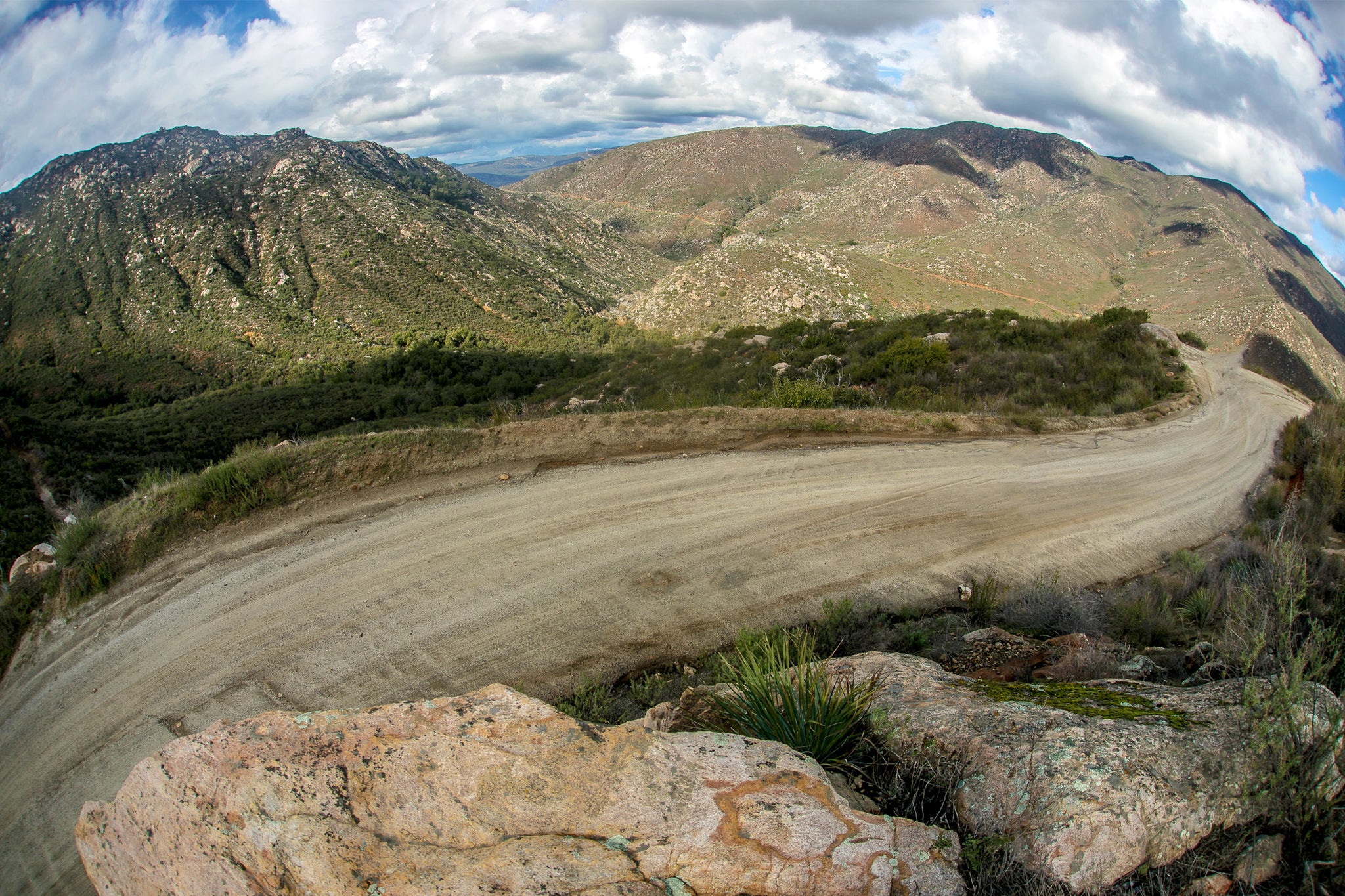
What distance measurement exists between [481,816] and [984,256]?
130m

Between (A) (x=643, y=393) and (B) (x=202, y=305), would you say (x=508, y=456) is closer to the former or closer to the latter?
(A) (x=643, y=393)

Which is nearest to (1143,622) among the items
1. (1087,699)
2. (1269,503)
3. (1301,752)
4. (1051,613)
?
(1051,613)

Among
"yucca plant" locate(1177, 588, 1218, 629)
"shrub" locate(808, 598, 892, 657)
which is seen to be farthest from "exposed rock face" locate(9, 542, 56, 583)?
"yucca plant" locate(1177, 588, 1218, 629)

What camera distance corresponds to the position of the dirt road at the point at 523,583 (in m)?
4.71

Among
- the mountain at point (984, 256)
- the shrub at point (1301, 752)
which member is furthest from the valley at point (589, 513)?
the mountain at point (984, 256)

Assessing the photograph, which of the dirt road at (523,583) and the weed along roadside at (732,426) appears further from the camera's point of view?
the weed along roadside at (732,426)

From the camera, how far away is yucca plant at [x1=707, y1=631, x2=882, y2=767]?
3096 mm

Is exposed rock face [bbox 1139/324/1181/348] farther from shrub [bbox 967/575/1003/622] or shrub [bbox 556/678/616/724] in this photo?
shrub [bbox 556/678/616/724]

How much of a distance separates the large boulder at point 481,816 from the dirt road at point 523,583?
1930 mm

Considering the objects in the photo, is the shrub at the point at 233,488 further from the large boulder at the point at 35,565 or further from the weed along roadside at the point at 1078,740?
the weed along roadside at the point at 1078,740

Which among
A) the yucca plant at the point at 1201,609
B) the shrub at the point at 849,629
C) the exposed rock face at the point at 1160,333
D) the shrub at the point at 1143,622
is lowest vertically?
the exposed rock face at the point at 1160,333

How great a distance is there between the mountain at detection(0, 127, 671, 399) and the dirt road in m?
58.6

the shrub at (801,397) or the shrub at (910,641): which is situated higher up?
the shrub at (801,397)

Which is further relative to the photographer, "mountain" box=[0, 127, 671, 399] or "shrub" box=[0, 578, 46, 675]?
"mountain" box=[0, 127, 671, 399]
